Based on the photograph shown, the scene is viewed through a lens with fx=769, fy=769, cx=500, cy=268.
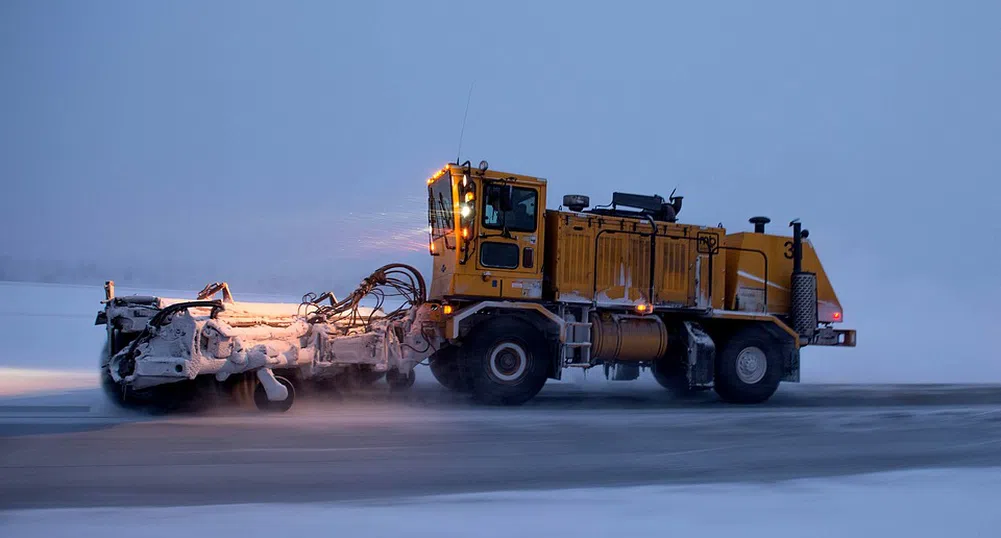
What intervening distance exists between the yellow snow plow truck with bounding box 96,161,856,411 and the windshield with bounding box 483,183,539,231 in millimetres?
16

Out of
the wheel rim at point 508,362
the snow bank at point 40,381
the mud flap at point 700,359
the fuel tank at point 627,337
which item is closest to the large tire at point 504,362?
the wheel rim at point 508,362

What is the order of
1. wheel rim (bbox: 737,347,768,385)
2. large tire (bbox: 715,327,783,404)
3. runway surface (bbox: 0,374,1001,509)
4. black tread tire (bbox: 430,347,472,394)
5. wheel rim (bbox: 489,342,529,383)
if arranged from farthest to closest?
wheel rim (bbox: 737,347,768,385), large tire (bbox: 715,327,783,404), black tread tire (bbox: 430,347,472,394), wheel rim (bbox: 489,342,529,383), runway surface (bbox: 0,374,1001,509)

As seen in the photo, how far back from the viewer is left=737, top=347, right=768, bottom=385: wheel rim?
12.5 meters

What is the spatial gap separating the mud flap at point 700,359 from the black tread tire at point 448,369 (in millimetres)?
3526

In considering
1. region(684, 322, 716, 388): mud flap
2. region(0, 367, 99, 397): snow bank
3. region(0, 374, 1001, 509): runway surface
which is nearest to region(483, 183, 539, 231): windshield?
region(0, 374, 1001, 509): runway surface

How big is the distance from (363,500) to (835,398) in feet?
34.5

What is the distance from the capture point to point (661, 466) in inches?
278

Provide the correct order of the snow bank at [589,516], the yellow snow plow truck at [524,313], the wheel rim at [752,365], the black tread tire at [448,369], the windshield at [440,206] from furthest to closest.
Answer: the wheel rim at [752,365] < the black tread tire at [448,369] < the windshield at [440,206] < the yellow snow plow truck at [524,313] < the snow bank at [589,516]

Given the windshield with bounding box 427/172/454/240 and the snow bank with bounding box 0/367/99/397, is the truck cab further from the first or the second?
the snow bank with bounding box 0/367/99/397

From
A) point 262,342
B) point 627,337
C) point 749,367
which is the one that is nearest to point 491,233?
point 627,337

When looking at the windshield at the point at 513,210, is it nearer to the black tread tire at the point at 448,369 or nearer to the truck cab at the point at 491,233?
the truck cab at the point at 491,233

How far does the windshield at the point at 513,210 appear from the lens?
10.9 m

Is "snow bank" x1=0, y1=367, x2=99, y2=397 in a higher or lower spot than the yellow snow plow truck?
lower

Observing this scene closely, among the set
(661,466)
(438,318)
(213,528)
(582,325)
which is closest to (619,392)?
(582,325)
